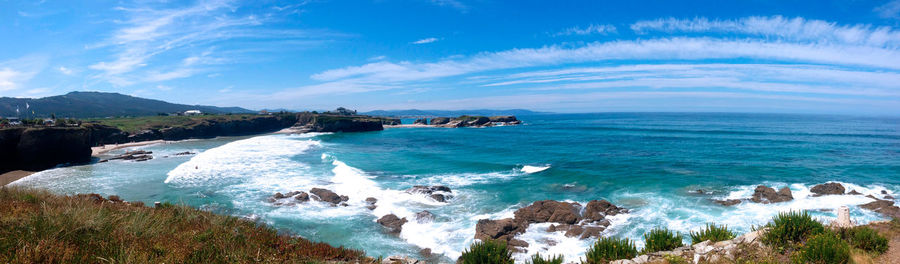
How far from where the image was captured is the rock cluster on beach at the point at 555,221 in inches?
597

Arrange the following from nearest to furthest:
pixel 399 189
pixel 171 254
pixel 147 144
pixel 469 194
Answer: pixel 171 254, pixel 469 194, pixel 399 189, pixel 147 144

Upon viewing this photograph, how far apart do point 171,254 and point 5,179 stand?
4014 centimetres

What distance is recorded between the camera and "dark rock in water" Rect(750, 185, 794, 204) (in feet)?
64.1

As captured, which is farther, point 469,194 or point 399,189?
point 399,189

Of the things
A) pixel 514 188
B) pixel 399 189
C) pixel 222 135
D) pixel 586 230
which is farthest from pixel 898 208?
pixel 222 135

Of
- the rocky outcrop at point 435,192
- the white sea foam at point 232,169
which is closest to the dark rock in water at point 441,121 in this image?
the white sea foam at point 232,169

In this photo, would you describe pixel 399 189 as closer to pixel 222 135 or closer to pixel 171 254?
pixel 171 254

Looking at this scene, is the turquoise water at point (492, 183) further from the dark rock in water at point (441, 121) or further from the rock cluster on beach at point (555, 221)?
the dark rock in water at point (441, 121)

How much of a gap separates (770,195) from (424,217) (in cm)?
1920

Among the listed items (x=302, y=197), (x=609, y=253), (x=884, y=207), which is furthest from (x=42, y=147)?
(x=884, y=207)

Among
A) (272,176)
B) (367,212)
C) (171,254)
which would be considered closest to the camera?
(171,254)

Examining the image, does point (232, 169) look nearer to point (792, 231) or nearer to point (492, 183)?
point (492, 183)

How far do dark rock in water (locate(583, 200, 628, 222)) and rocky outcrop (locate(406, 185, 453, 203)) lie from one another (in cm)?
787

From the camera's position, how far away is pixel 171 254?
19.2 feet
